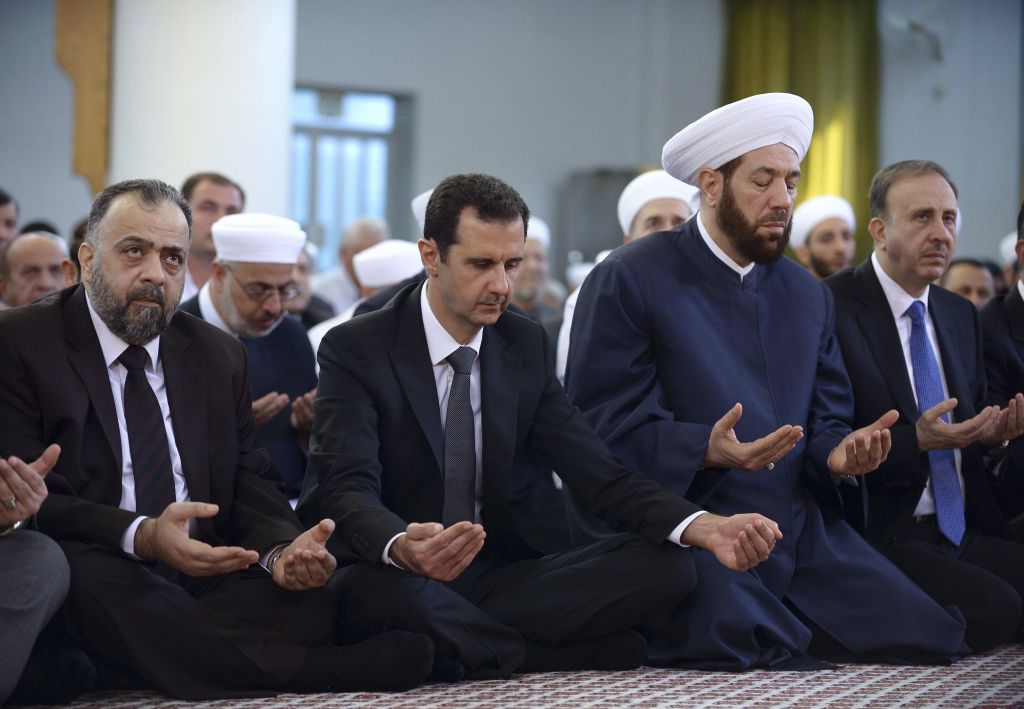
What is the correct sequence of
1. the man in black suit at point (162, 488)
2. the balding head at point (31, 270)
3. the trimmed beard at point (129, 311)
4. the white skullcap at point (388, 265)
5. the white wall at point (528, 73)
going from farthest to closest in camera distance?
the white wall at point (528, 73) < the white skullcap at point (388, 265) < the balding head at point (31, 270) < the trimmed beard at point (129, 311) < the man in black suit at point (162, 488)

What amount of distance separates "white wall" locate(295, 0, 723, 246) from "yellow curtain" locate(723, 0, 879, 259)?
658 mm

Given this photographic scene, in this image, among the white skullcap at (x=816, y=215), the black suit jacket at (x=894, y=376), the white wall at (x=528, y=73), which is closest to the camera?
the black suit jacket at (x=894, y=376)

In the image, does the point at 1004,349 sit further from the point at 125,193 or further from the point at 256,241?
the point at 125,193

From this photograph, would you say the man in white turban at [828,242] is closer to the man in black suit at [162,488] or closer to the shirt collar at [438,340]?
the shirt collar at [438,340]

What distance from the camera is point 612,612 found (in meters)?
3.44

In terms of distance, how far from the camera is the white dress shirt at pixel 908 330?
4234 millimetres

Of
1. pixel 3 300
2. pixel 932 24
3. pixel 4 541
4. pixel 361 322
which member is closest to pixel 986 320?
pixel 361 322

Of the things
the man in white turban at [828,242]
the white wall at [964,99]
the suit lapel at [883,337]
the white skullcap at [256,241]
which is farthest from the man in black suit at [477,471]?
the white wall at [964,99]

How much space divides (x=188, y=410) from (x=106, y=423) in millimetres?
212

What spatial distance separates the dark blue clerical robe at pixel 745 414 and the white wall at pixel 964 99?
789 cm

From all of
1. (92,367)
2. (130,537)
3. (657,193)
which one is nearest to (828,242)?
(657,193)

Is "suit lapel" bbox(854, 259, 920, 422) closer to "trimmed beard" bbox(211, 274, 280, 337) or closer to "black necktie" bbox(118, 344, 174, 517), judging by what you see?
"trimmed beard" bbox(211, 274, 280, 337)

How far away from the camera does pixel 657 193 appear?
5242 millimetres

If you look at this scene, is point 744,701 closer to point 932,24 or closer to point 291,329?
point 291,329
